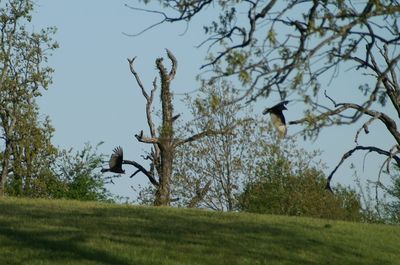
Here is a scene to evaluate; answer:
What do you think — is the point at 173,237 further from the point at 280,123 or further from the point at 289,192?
the point at 289,192

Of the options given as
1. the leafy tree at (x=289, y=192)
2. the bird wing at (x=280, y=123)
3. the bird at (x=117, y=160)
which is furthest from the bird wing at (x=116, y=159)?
the bird wing at (x=280, y=123)

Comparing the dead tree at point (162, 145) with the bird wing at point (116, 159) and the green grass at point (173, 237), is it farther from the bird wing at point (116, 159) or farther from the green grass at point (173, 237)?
the green grass at point (173, 237)

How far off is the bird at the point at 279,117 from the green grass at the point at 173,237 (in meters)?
3.76

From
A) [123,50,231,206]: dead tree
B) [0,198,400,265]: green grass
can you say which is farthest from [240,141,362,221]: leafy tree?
[0,198,400,265]: green grass

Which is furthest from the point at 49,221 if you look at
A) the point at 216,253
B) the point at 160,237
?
the point at 216,253

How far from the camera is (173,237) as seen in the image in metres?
22.2

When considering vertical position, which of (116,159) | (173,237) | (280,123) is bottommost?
(173,237)

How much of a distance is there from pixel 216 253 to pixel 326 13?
7.22 m

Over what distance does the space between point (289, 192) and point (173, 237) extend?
4554cm

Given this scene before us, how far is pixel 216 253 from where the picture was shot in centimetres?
2084

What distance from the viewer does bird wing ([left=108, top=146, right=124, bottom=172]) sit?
5078 centimetres

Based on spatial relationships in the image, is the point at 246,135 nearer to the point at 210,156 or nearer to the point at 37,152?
the point at 210,156

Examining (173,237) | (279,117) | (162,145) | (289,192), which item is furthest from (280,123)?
(289,192)

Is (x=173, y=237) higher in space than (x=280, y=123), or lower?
Result: lower
